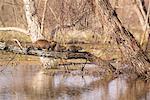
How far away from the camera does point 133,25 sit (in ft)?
113

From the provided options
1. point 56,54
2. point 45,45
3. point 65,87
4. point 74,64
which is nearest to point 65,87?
point 65,87

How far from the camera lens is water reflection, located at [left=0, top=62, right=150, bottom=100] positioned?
11.2m

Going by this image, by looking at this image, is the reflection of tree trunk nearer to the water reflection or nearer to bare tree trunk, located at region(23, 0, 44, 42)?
the water reflection

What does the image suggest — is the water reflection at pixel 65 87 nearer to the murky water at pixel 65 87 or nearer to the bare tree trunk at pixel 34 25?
the murky water at pixel 65 87

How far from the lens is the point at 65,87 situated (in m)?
12.4

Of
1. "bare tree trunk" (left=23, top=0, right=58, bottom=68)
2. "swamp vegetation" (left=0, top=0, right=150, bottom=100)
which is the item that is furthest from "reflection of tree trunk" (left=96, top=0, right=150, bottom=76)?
"bare tree trunk" (left=23, top=0, right=58, bottom=68)

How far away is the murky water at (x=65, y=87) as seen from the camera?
11.2 metres

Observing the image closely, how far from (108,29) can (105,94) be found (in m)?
2.92

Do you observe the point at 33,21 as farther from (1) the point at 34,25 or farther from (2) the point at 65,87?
(2) the point at 65,87

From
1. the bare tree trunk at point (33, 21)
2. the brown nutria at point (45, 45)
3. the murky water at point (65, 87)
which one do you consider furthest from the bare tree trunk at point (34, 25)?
the brown nutria at point (45, 45)

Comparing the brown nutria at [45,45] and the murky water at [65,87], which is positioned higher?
the brown nutria at [45,45]

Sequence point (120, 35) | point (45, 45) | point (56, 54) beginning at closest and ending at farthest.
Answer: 1. point (56, 54)
2. point (45, 45)
3. point (120, 35)

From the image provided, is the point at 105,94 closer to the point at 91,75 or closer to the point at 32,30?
the point at 91,75

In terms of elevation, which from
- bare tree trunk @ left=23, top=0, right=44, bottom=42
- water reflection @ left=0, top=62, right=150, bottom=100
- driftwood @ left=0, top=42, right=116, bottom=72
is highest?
bare tree trunk @ left=23, top=0, right=44, bottom=42
